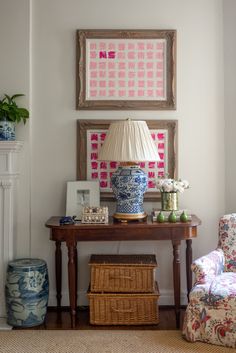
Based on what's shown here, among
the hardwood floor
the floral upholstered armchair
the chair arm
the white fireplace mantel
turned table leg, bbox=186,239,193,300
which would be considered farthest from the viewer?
turned table leg, bbox=186,239,193,300

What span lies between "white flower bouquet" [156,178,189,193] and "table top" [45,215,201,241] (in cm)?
28

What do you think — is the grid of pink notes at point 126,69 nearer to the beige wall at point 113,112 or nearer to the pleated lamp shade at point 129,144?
the beige wall at point 113,112

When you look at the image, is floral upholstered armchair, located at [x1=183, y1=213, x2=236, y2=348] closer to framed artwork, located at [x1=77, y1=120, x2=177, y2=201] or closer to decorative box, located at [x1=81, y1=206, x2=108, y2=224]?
decorative box, located at [x1=81, y1=206, x2=108, y2=224]

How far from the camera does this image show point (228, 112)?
143 inches

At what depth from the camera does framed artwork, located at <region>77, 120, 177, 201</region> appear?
3.60 m

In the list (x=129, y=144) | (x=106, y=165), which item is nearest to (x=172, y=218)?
(x=129, y=144)

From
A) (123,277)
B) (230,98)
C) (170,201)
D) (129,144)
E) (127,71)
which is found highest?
(127,71)

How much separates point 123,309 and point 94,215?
0.72 m

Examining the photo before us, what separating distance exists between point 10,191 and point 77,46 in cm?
129

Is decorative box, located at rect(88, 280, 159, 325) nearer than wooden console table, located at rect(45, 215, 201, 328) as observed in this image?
No

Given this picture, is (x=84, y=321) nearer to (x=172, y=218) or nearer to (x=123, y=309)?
(x=123, y=309)

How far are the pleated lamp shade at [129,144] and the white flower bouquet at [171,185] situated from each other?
21cm

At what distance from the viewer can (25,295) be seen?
10.4 feet

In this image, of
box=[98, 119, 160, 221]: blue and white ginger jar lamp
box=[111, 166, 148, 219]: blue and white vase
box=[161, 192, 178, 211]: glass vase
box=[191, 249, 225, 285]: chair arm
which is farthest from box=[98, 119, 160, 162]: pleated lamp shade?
box=[191, 249, 225, 285]: chair arm
